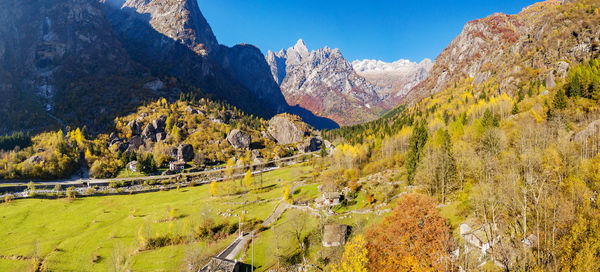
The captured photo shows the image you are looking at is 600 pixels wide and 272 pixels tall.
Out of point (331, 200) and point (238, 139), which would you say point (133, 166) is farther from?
point (331, 200)

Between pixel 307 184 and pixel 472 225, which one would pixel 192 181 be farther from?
pixel 472 225

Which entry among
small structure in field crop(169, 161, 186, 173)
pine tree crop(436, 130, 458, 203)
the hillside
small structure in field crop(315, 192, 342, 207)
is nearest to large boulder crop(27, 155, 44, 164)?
the hillside

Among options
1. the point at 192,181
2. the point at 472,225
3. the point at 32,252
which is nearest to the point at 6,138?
the point at 192,181

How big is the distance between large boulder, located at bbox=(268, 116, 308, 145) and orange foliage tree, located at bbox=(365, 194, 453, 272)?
160m

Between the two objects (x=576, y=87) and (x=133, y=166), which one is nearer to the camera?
(x=576, y=87)

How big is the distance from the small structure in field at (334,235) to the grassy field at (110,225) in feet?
71.5

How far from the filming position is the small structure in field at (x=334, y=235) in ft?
152

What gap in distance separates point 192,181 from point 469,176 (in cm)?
10345

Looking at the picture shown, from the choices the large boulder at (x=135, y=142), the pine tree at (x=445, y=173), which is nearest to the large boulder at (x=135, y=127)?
the large boulder at (x=135, y=142)

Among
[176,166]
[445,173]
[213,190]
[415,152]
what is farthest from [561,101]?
[176,166]

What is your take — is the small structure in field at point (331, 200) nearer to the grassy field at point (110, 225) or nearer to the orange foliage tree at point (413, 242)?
the grassy field at point (110, 225)

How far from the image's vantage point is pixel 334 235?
4766 centimetres

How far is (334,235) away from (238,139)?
121070 mm

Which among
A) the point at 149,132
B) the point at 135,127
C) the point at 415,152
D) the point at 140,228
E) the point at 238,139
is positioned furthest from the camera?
the point at 238,139
